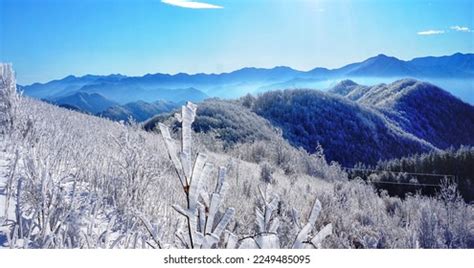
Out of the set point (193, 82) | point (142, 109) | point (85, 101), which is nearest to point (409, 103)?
point (142, 109)

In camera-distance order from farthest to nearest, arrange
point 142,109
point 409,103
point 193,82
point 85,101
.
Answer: point 409,103
point 142,109
point 85,101
point 193,82

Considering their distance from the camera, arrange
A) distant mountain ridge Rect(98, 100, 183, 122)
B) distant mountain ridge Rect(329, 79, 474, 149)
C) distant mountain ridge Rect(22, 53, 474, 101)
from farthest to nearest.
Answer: distant mountain ridge Rect(329, 79, 474, 149) < distant mountain ridge Rect(98, 100, 183, 122) < distant mountain ridge Rect(22, 53, 474, 101)

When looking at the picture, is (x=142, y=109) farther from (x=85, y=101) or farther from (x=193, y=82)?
(x=193, y=82)

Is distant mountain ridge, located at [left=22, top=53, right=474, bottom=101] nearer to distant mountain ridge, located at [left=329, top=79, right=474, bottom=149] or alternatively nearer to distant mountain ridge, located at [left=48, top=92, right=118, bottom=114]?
distant mountain ridge, located at [left=48, top=92, right=118, bottom=114]

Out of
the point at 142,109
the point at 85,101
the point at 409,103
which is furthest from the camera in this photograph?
the point at 409,103

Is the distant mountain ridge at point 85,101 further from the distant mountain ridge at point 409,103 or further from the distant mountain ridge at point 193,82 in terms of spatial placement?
the distant mountain ridge at point 409,103

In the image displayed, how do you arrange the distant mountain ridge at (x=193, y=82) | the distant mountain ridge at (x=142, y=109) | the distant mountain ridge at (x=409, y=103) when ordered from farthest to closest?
the distant mountain ridge at (x=409, y=103) → the distant mountain ridge at (x=142, y=109) → the distant mountain ridge at (x=193, y=82)

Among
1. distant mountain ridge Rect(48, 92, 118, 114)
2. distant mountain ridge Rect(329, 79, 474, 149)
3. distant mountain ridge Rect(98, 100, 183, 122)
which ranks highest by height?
distant mountain ridge Rect(48, 92, 118, 114)

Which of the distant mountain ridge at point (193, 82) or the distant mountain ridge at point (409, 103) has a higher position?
the distant mountain ridge at point (193, 82)

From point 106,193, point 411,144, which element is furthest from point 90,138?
point 411,144

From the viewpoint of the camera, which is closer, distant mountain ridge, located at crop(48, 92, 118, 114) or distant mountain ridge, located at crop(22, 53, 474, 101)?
distant mountain ridge, located at crop(22, 53, 474, 101)

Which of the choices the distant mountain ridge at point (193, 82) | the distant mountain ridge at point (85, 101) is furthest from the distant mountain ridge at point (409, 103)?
the distant mountain ridge at point (85, 101)

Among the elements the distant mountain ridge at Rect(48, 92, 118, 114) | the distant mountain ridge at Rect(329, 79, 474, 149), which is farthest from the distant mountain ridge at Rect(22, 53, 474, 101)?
the distant mountain ridge at Rect(329, 79, 474, 149)
